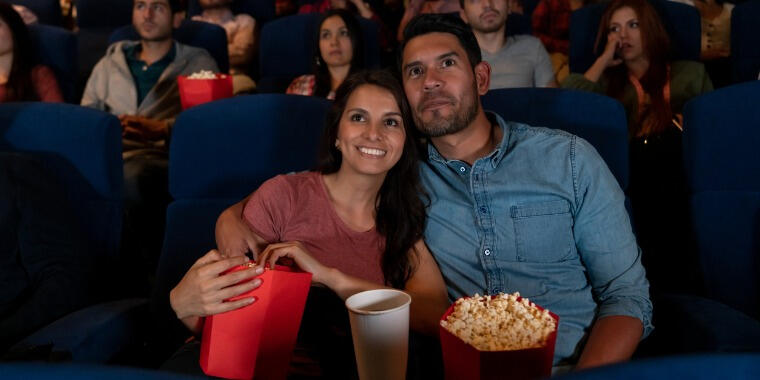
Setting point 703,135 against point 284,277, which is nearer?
point 284,277

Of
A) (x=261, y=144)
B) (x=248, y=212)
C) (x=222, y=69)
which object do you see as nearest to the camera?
(x=248, y=212)

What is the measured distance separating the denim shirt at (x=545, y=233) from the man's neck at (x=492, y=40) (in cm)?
172

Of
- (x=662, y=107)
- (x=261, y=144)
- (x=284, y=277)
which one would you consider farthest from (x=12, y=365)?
(x=662, y=107)

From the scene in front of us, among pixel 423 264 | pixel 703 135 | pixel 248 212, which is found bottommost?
pixel 423 264

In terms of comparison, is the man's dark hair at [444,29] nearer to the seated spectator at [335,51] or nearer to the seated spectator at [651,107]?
the seated spectator at [651,107]

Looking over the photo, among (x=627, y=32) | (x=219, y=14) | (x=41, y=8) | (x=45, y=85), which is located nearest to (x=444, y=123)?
(x=627, y=32)

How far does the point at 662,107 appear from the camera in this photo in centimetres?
274

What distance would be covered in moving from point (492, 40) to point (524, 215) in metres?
1.85

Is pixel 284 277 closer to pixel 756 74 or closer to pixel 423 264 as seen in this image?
pixel 423 264

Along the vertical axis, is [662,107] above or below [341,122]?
below

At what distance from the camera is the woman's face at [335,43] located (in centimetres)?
→ 316

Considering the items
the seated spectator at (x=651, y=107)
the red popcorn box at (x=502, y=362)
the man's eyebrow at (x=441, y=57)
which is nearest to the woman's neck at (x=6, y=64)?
the man's eyebrow at (x=441, y=57)

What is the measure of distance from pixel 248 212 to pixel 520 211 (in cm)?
57

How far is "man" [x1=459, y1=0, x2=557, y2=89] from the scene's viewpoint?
3.15m
